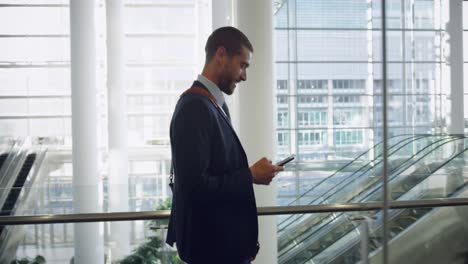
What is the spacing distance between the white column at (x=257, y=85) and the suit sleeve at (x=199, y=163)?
6472 mm

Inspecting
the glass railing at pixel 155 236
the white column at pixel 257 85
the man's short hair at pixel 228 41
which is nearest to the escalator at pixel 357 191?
the glass railing at pixel 155 236

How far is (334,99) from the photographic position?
19.0 m

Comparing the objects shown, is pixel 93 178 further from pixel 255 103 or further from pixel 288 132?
pixel 255 103

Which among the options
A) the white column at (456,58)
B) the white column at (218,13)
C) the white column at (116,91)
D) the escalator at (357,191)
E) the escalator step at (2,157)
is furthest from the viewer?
the escalator step at (2,157)

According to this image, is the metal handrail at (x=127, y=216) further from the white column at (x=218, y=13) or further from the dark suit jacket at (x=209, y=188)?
the white column at (x=218, y=13)

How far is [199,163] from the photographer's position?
5.90 feet

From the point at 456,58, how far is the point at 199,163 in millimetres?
17278

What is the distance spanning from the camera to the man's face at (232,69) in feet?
6.43

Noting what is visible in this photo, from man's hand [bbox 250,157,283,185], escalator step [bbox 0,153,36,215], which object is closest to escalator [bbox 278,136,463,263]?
man's hand [bbox 250,157,283,185]

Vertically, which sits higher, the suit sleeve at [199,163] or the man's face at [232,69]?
the man's face at [232,69]

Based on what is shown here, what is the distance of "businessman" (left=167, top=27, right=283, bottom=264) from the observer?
1820 mm

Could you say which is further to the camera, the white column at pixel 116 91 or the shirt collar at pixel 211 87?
the white column at pixel 116 91

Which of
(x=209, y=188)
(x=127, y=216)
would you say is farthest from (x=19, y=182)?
(x=209, y=188)

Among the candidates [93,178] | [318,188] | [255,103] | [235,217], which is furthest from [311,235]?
[93,178]
